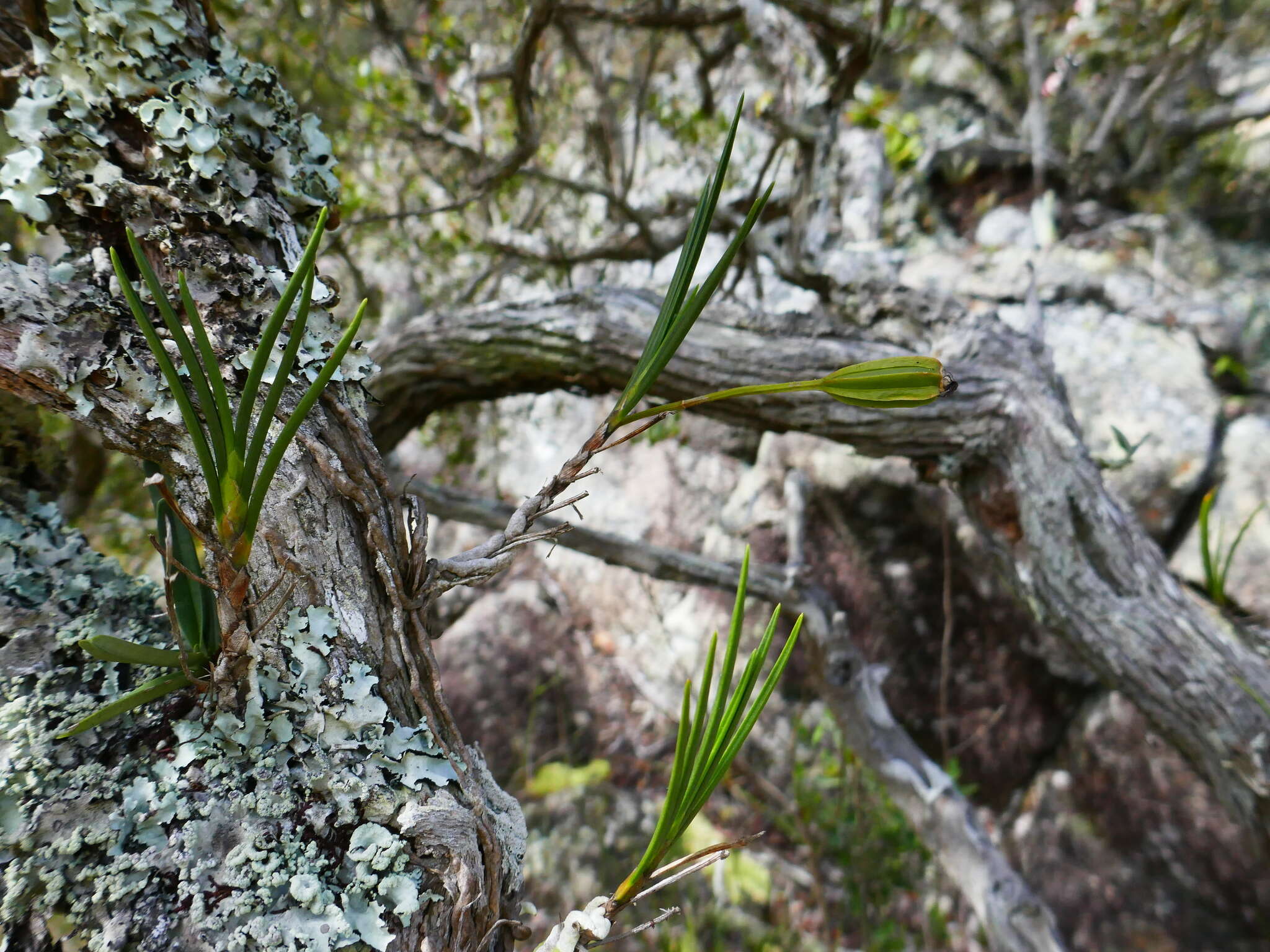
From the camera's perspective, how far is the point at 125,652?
543mm

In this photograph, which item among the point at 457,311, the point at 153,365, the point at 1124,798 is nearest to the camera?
the point at 153,365

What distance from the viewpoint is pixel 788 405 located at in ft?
4.93

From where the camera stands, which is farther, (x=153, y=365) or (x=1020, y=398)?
(x=1020, y=398)

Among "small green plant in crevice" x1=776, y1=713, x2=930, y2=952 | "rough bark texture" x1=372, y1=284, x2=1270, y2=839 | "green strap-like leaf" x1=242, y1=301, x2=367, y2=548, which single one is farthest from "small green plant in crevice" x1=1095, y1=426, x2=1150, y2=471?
"green strap-like leaf" x1=242, y1=301, x2=367, y2=548

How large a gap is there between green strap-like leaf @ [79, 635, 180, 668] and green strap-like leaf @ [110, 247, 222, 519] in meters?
0.12

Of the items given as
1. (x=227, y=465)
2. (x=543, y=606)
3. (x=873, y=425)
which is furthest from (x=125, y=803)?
(x=543, y=606)

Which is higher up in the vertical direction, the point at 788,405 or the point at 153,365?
the point at 153,365

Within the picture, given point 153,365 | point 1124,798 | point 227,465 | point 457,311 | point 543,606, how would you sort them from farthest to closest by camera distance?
point 543,606, point 1124,798, point 457,311, point 153,365, point 227,465

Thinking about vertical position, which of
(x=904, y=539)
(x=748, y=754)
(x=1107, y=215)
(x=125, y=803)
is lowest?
(x=748, y=754)

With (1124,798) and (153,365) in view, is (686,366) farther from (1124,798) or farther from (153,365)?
(1124,798)

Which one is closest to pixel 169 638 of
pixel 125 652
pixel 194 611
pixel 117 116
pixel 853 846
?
pixel 194 611

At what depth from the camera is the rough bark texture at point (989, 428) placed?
4.93 ft

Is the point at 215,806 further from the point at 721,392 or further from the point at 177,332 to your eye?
the point at 721,392

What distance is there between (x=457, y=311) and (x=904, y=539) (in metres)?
1.88
